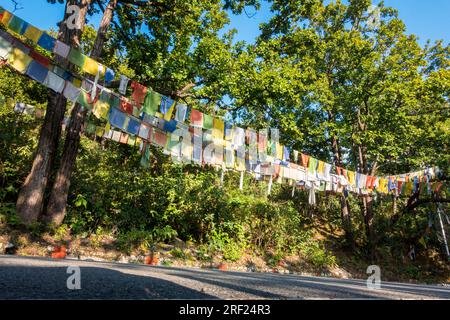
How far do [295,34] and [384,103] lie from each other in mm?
5763

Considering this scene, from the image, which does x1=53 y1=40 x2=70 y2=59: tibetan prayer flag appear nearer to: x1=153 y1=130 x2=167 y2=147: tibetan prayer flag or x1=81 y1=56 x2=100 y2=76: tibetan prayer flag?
x1=81 y1=56 x2=100 y2=76: tibetan prayer flag

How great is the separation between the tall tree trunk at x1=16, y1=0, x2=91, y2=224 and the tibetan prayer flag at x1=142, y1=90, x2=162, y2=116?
7.95 ft

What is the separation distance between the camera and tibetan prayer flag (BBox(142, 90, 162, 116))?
8344 mm

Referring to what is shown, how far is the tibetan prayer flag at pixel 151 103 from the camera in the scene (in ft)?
27.4

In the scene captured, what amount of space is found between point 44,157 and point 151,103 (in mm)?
3353

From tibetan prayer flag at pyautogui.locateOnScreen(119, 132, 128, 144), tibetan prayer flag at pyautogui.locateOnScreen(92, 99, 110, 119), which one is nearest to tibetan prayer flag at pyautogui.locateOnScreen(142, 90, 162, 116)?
tibetan prayer flag at pyautogui.locateOnScreen(92, 99, 110, 119)

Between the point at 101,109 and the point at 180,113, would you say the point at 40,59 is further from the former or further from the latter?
the point at 180,113

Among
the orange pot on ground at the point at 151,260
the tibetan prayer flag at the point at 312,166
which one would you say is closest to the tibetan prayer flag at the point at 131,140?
the orange pot on ground at the point at 151,260

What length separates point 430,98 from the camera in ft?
55.1

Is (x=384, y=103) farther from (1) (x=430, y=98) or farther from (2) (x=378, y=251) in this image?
(2) (x=378, y=251)

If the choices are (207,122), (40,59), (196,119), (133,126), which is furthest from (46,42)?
(207,122)

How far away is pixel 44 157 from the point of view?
8.74 metres

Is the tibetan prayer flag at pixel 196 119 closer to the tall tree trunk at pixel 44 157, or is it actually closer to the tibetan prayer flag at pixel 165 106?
the tibetan prayer flag at pixel 165 106

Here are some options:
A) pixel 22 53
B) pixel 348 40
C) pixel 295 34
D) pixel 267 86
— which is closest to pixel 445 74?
pixel 348 40
